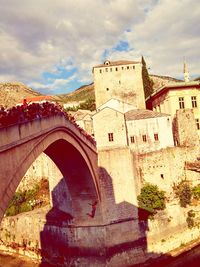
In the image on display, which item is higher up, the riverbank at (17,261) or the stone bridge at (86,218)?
the stone bridge at (86,218)

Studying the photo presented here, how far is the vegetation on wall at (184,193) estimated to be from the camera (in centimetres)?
3206

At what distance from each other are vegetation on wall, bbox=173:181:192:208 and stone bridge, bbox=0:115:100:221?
9.65 m

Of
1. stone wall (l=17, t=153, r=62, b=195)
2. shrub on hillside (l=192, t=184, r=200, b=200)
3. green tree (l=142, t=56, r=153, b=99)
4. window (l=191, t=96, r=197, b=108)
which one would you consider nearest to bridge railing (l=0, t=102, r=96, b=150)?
shrub on hillside (l=192, t=184, r=200, b=200)

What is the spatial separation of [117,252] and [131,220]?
304cm

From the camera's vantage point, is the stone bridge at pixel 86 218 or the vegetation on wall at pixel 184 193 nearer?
the stone bridge at pixel 86 218

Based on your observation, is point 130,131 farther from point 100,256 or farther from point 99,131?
point 100,256

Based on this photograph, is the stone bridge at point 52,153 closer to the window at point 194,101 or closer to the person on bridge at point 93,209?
the person on bridge at point 93,209

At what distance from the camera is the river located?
87.8 feet

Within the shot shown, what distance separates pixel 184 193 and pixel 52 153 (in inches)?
615

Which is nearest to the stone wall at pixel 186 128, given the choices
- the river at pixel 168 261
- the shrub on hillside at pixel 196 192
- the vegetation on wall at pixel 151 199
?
the shrub on hillside at pixel 196 192

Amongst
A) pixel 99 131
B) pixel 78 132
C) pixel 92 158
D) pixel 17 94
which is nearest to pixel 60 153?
pixel 78 132

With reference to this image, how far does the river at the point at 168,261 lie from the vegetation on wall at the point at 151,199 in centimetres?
439

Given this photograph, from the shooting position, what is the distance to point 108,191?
2831cm

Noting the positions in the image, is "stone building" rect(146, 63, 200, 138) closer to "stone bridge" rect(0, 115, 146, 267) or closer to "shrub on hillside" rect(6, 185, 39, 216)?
"stone bridge" rect(0, 115, 146, 267)
